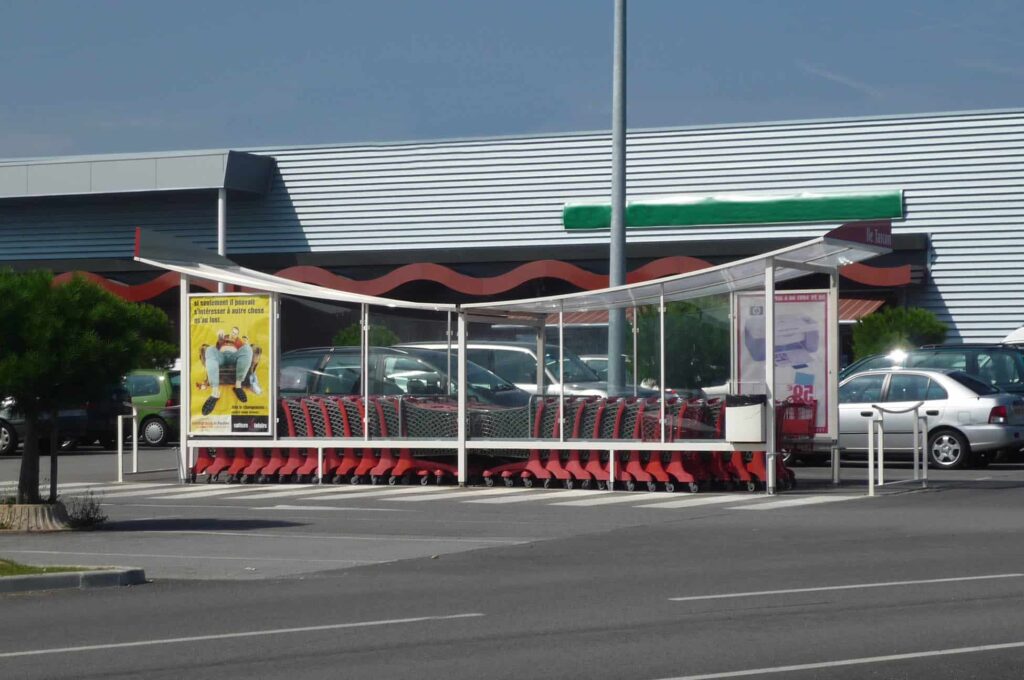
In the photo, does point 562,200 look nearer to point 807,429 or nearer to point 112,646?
point 807,429

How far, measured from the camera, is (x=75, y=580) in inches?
421

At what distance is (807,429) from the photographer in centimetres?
1938

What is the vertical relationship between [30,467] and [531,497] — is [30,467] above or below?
above

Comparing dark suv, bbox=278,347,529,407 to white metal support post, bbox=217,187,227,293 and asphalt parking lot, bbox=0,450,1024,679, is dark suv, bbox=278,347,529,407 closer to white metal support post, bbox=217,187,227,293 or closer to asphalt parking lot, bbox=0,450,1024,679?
asphalt parking lot, bbox=0,450,1024,679

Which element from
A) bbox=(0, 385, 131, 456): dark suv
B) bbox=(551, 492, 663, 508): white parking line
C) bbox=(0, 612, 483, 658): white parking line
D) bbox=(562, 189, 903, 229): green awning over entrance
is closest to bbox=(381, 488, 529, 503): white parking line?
bbox=(551, 492, 663, 508): white parking line

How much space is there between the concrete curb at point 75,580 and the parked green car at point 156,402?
821 inches

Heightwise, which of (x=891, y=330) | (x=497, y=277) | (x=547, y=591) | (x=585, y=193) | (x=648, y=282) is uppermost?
(x=585, y=193)

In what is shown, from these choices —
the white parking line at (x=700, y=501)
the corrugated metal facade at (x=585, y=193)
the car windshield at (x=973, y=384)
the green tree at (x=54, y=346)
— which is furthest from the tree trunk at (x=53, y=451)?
the corrugated metal facade at (x=585, y=193)

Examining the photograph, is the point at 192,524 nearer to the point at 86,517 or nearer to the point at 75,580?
the point at 86,517

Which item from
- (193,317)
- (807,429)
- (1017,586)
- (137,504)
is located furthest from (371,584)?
(193,317)

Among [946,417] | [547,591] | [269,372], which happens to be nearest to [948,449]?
[946,417]

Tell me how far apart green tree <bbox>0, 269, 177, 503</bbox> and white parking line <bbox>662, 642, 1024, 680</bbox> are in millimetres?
8898

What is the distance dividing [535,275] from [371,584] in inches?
1023

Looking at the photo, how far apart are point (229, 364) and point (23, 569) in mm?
10777
